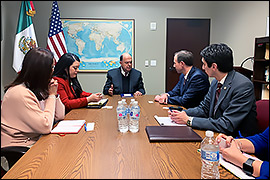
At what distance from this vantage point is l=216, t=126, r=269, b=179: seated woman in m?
0.93

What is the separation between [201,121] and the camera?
5.17 ft

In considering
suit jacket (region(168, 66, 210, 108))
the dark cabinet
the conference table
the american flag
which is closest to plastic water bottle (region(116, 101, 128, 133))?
the conference table

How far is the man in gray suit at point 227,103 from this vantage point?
1521 millimetres

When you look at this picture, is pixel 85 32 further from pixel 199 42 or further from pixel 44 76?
pixel 44 76

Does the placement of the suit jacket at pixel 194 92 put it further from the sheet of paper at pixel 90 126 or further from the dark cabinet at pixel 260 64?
the sheet of paper at pixel 90 126

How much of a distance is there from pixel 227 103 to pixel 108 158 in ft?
3.27

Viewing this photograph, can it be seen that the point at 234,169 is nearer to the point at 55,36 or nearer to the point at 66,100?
the point at 66,100

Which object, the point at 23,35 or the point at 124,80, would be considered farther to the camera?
the point at 23,35

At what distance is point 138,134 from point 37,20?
13.0 ft

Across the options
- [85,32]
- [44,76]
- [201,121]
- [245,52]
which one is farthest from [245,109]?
[85,32]

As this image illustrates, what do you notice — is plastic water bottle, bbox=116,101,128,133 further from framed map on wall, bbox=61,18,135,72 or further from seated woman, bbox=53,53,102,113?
framed map on wall, bbox=61,18,135,72

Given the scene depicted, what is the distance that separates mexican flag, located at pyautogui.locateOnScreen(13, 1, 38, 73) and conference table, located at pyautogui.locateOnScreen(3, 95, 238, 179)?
285 cm

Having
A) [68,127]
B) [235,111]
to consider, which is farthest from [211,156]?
[68,127]

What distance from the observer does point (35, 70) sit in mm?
1535
